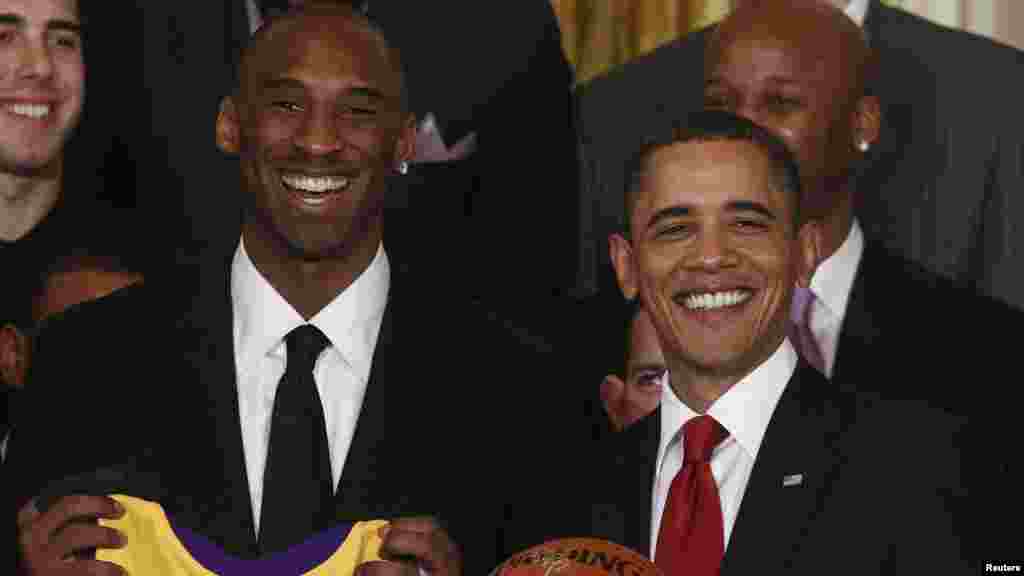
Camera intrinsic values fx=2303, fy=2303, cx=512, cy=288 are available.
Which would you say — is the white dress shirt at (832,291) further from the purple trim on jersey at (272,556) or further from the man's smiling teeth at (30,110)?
the man's smiling teeth at (30,110)

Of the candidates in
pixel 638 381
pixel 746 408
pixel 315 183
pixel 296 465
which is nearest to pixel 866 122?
pixel 638 381

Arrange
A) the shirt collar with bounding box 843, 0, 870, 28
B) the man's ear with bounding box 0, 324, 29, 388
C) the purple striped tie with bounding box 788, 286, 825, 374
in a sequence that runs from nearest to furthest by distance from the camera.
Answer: the man's ear with bounding box 0, 324, 29, 388 → the purple striped tie with bounding box 788, 286, 825, 374 → the shirt collar with bounding box 843, 0, 870, 28

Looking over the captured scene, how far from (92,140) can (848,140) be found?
3.61ft

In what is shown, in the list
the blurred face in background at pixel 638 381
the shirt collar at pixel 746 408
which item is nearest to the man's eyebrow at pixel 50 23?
the blurred face in background at pixel 638 381

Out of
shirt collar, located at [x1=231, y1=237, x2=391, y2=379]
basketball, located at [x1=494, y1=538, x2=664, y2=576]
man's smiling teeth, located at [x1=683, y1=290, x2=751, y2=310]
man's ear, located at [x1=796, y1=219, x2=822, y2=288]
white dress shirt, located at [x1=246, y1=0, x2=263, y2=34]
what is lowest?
basketball, located at [x1=494, y1=538, x2=664, y2=576]

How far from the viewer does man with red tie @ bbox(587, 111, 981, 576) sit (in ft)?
8.54

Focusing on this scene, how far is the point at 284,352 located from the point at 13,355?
0.47 metres

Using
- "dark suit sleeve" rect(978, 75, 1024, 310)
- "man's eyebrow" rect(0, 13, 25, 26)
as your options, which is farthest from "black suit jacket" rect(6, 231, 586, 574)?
"dark suit sleeve" rect(978, 75, 1024, 310)

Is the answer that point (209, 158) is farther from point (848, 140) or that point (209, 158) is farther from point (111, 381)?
point (848, 140)

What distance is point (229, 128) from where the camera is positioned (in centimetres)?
302

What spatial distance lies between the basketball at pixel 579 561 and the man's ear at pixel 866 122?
1.05m

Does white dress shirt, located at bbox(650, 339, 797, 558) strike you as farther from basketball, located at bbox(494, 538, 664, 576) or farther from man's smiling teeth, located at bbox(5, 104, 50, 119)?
man's smiling teeth, located at bbox(5, 104, 50, 119)

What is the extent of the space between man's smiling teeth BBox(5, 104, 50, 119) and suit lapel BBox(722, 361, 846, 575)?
4.11 feet

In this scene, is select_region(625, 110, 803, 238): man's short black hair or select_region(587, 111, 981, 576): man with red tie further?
select_region(625, 110, 803, 238): man's short black hair
